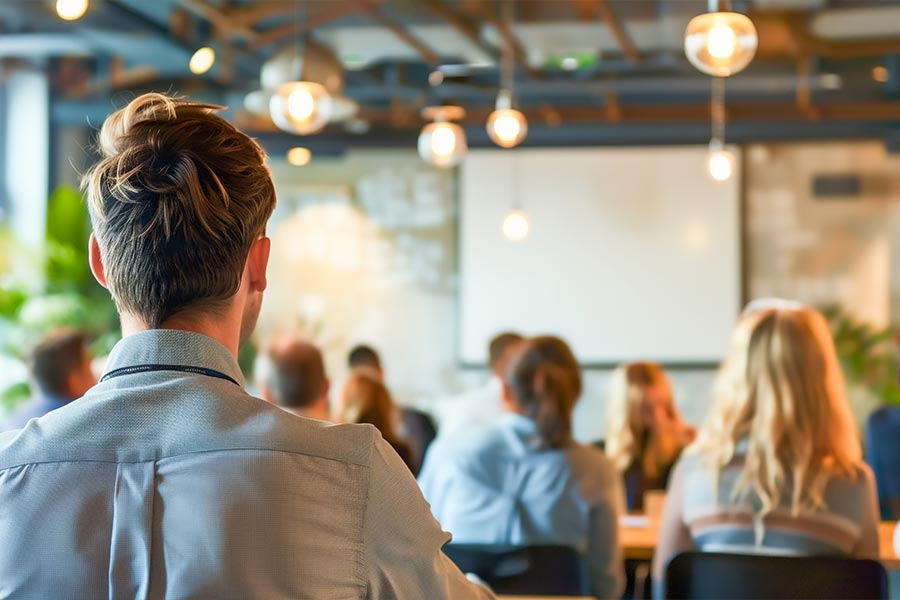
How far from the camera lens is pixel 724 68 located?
3.46 meters

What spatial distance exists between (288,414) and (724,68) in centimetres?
275

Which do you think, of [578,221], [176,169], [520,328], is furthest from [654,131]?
[176,169]

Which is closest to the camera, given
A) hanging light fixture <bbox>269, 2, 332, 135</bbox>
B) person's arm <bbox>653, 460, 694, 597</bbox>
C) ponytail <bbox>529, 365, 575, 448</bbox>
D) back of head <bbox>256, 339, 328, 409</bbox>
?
person's arm <bbox>653, 460, 694, 597</bbox>

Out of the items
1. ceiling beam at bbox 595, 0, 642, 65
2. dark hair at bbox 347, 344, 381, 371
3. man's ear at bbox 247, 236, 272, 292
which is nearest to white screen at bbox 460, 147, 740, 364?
ceiling beam at bbox 595, 0, 642, 65

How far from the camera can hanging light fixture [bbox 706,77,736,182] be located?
6.89 m

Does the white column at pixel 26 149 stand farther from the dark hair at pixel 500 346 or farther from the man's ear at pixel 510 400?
the man's ear at pixel 510 400

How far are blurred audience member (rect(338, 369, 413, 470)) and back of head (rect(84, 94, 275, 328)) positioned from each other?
2966 mm

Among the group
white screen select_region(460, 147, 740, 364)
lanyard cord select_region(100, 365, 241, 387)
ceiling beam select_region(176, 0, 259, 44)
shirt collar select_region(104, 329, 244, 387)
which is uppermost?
ceiling beam select_region(176, 0, 259, 44)

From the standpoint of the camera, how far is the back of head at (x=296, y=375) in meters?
3.89

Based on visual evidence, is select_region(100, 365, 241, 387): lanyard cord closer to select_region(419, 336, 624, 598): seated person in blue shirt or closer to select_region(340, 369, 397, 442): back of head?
select_region(419, 336, 624, 598): seated person in blue shirt

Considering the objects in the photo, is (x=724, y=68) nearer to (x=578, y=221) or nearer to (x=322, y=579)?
(x=322, y=579)

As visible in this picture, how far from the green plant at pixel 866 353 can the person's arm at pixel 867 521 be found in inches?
245

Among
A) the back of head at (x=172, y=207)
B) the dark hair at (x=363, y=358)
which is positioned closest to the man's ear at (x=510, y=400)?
the back of head at (x=172, y=207)

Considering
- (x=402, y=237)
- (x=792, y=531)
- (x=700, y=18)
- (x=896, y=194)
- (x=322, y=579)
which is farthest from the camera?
(x=402, y=237)
